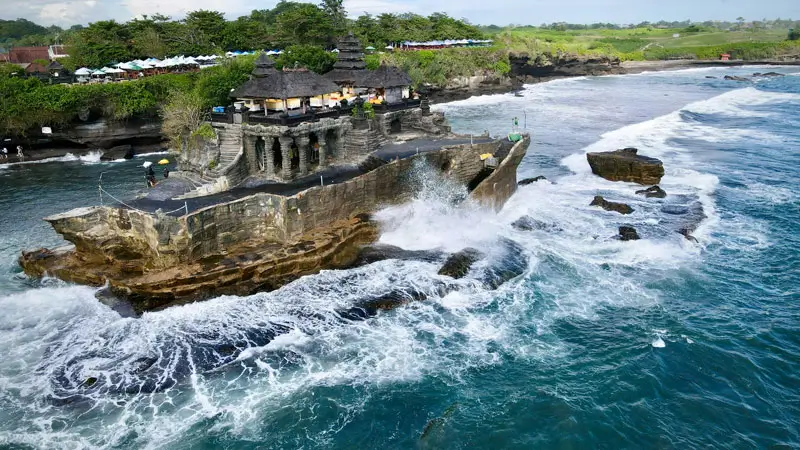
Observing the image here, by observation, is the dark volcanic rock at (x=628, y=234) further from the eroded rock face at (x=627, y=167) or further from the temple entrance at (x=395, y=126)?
the temple entrance at (x=395, y=126)

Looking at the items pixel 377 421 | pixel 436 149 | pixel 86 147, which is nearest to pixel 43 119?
pixel 86 147

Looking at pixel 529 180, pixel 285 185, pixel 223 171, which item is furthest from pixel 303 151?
pixel 529 180

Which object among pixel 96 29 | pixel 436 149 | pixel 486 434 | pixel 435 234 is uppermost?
pixel 96 29

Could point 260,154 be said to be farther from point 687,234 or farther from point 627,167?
point 627,167

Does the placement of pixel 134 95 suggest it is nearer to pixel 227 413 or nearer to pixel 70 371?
pixel 70 371

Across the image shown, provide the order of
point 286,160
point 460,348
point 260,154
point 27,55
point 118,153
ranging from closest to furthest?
point 460,348
point 286,160
point 260,154
point 118,153
point 27,55

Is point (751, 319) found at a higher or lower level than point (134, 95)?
lower
